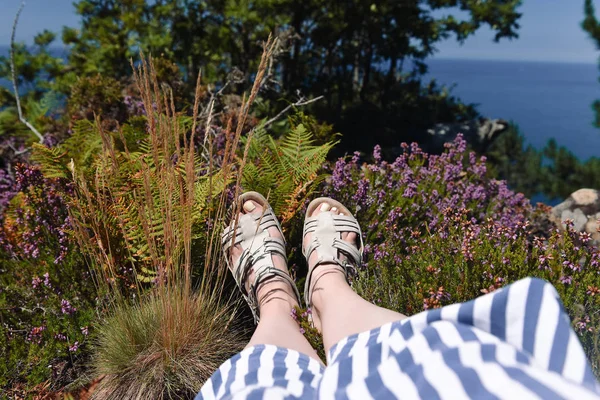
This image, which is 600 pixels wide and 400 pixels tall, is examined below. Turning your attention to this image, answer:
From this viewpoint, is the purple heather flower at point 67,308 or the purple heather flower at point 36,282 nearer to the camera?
the purple heather flower at point 67,308

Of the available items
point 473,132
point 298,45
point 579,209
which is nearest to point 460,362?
point 579,209

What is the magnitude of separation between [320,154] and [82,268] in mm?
1390

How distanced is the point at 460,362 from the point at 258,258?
137 centimetres

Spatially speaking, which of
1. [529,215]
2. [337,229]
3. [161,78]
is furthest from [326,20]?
[337,229]

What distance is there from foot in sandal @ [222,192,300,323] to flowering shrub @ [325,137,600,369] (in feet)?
1.17

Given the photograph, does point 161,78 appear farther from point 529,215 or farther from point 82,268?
point 529,215

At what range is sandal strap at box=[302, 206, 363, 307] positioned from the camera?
7.08 feet

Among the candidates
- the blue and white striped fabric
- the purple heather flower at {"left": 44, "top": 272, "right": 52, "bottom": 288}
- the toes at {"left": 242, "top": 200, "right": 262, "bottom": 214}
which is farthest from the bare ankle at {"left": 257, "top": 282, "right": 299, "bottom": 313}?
the purple heather flower at {"left": 44, "top": 272, "right": 52, "bottom": 288}

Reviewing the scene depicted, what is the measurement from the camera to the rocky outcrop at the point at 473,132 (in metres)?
8.26

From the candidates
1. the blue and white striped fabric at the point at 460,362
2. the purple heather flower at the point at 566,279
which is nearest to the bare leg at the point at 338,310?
the blue and white striped fabric at the point at 460,362

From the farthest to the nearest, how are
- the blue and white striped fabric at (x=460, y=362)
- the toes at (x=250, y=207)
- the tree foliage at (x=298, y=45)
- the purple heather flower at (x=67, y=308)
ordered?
the tree foliage at (x=298, y=45) < the toes at (x=250, y=207) < the purple heather flower at (x=67, y=308) < the blue and white striped fabric at (x=460, y=362)

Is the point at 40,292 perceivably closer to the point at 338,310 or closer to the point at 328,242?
the point at 328,242

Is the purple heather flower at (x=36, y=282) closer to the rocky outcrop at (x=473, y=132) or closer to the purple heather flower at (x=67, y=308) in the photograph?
the purple heather flower at (x=67, y=308)

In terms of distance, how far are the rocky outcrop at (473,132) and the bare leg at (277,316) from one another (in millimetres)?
6429
